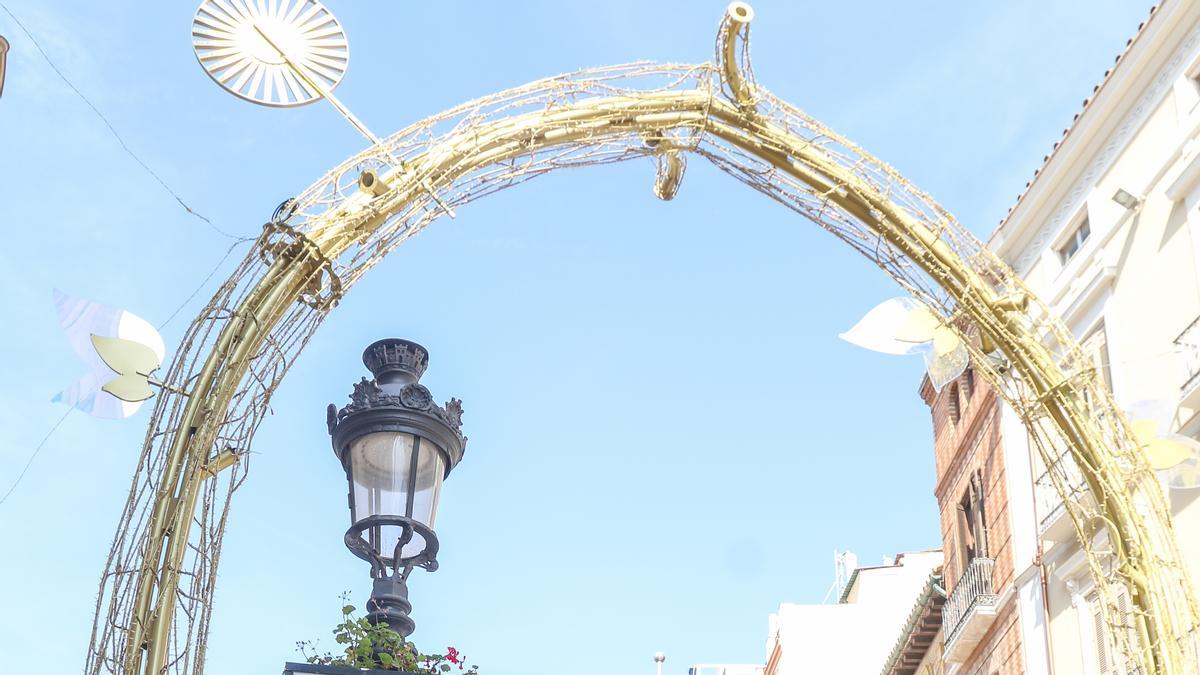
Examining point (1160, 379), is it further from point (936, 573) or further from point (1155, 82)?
point (936, 573)

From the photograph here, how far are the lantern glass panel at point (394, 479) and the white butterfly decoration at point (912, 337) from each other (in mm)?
2787

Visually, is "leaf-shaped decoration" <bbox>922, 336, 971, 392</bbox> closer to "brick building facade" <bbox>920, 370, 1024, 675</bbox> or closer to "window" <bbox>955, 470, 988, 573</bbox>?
"brick building facade" <bbox>920, 370, 1024, 675</bbox>

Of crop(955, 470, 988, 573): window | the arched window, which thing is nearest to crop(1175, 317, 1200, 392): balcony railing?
crop(955, 470, 988, 573): window

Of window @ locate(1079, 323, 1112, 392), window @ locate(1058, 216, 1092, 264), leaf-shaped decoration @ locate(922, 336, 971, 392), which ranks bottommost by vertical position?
leaf-shaped decoration @ locate(922, 336, 971, 392)

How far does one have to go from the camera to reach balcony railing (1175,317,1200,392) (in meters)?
13.8

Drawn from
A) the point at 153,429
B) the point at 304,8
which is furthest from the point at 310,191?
the point at 153,429

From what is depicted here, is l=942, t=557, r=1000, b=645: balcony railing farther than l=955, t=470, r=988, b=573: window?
No

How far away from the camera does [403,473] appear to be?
6.59m

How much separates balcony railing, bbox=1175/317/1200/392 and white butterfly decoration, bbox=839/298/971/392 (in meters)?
6.28

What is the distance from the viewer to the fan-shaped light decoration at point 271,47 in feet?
21.6

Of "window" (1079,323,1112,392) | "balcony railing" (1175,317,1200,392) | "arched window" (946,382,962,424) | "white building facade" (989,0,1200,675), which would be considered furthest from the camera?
"arched window" (946,382,962,424)

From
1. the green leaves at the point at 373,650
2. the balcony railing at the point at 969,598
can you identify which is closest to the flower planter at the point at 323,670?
the green leaves at the point at 373,650

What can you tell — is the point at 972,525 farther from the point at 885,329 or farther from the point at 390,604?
the point at 390,604

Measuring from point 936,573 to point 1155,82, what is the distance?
10901 mm
